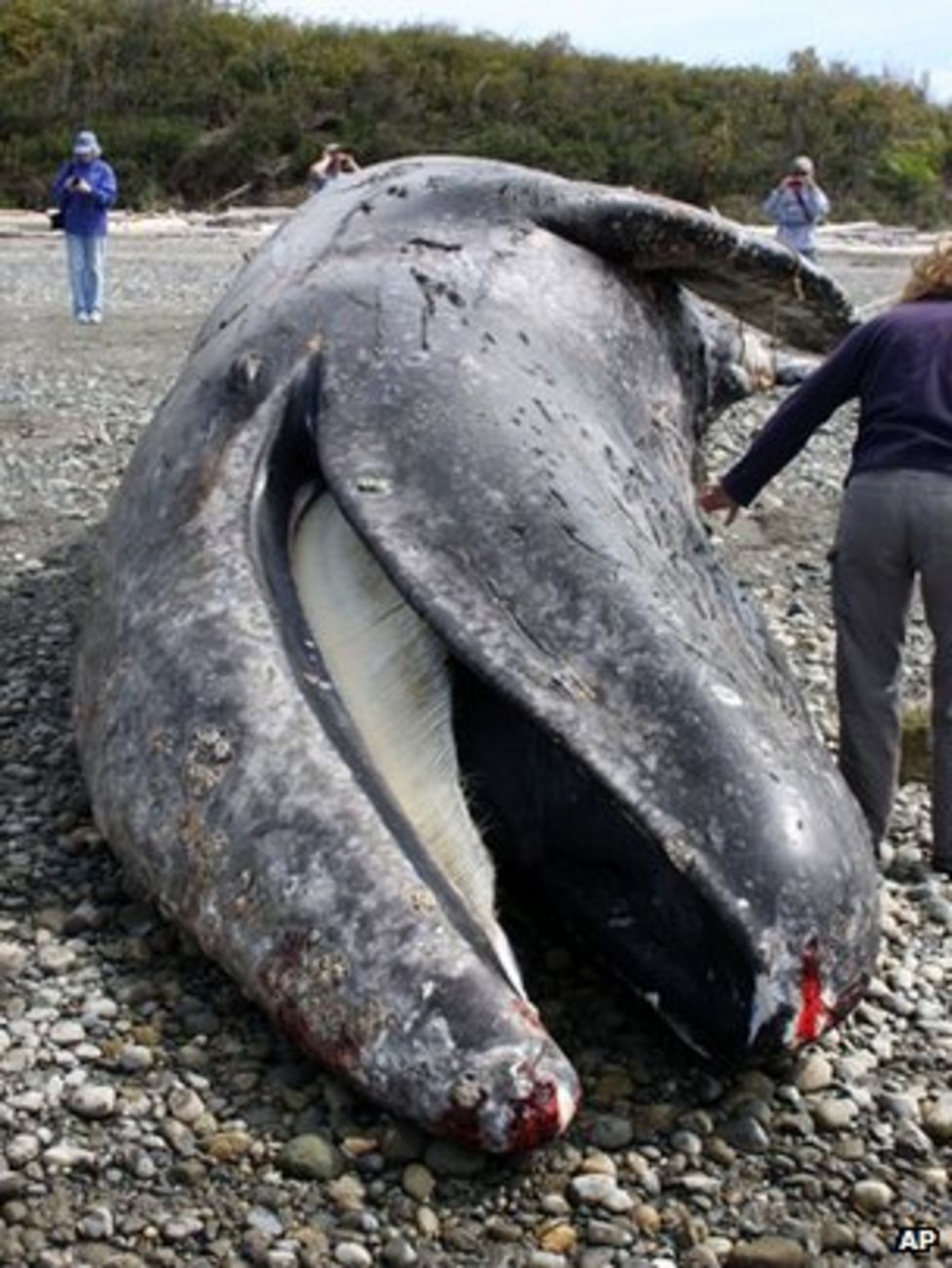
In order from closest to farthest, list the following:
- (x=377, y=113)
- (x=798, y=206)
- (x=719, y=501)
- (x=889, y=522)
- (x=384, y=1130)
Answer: (x=384, y=1130) → (x=889, y=522) → (x=719, y=501) → (x=798, y=206) → (x=377, y=113)

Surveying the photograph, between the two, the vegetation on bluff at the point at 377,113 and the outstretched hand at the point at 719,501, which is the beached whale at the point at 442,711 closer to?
the outstretched hand at the point at 719,501

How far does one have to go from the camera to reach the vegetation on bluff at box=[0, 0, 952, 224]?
40.9m

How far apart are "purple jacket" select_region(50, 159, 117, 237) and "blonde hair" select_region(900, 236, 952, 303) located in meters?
11.7

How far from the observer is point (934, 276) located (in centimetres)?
564

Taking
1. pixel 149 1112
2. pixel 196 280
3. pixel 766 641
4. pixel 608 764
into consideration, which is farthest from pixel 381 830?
pixel 196 280

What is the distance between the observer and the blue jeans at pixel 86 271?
1611cm

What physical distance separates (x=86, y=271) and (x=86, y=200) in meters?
0.74

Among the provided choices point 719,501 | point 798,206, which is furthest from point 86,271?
point 719,501

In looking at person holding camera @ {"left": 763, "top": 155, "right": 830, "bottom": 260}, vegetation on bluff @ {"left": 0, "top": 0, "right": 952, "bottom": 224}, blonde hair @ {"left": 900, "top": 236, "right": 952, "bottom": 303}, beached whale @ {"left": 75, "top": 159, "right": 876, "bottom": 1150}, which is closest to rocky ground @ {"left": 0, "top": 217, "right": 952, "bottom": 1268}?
beached whale @ {"left": 75, "top": 159, "right": 876, "bottom": 1150}

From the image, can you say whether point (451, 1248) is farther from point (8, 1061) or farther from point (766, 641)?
point (766, 641)

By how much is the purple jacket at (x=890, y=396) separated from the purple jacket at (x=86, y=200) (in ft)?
38.6

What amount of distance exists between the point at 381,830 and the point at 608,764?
0.51 m

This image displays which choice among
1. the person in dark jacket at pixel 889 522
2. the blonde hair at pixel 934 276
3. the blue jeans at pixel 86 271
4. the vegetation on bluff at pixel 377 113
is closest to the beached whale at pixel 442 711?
the person in dark jacket at pixel 889 522

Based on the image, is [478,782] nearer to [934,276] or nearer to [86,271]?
[934,276]
